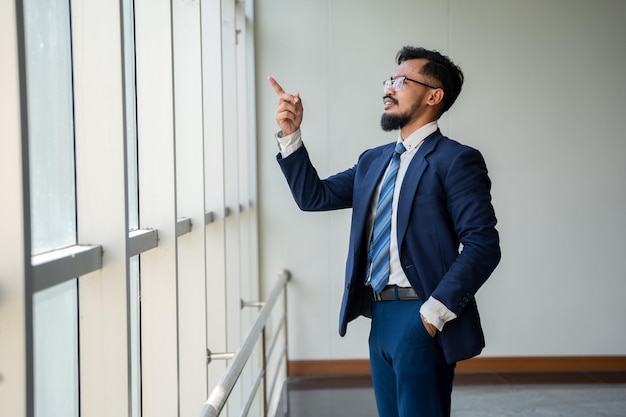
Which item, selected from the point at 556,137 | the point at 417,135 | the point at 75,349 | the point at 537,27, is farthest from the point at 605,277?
the point at 75,349

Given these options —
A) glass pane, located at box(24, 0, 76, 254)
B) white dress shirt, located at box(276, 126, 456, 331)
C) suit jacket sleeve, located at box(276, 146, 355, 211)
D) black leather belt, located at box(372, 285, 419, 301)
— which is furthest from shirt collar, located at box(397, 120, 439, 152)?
glass pane, located at box(24, 0, 76, 254)

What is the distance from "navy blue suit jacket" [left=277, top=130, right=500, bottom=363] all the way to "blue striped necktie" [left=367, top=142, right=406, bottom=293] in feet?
0.12

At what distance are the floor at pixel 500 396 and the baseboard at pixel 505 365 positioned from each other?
8 cm

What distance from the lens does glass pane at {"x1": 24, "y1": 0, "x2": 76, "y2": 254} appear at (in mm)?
1521

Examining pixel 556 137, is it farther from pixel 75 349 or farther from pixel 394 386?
pixel 75 349

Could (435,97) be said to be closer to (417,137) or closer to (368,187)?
(417,137)

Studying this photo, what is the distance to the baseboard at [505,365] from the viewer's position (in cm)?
520

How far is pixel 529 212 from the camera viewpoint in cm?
518

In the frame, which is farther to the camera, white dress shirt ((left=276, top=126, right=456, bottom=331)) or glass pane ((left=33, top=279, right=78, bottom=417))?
white dress shirt ((left=276, top=126, right=456, bottom=331))

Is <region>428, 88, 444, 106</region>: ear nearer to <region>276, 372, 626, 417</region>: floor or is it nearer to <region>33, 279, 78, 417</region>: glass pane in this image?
<region>33, 279, 78, 417</region>: glass pane

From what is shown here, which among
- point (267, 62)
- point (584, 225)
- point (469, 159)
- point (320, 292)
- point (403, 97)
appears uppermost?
point (267, 62)

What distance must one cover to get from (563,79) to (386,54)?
1226 millimetres

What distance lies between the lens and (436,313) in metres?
2.09

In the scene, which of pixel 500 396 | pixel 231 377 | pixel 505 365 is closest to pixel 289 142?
pixel 231 377
